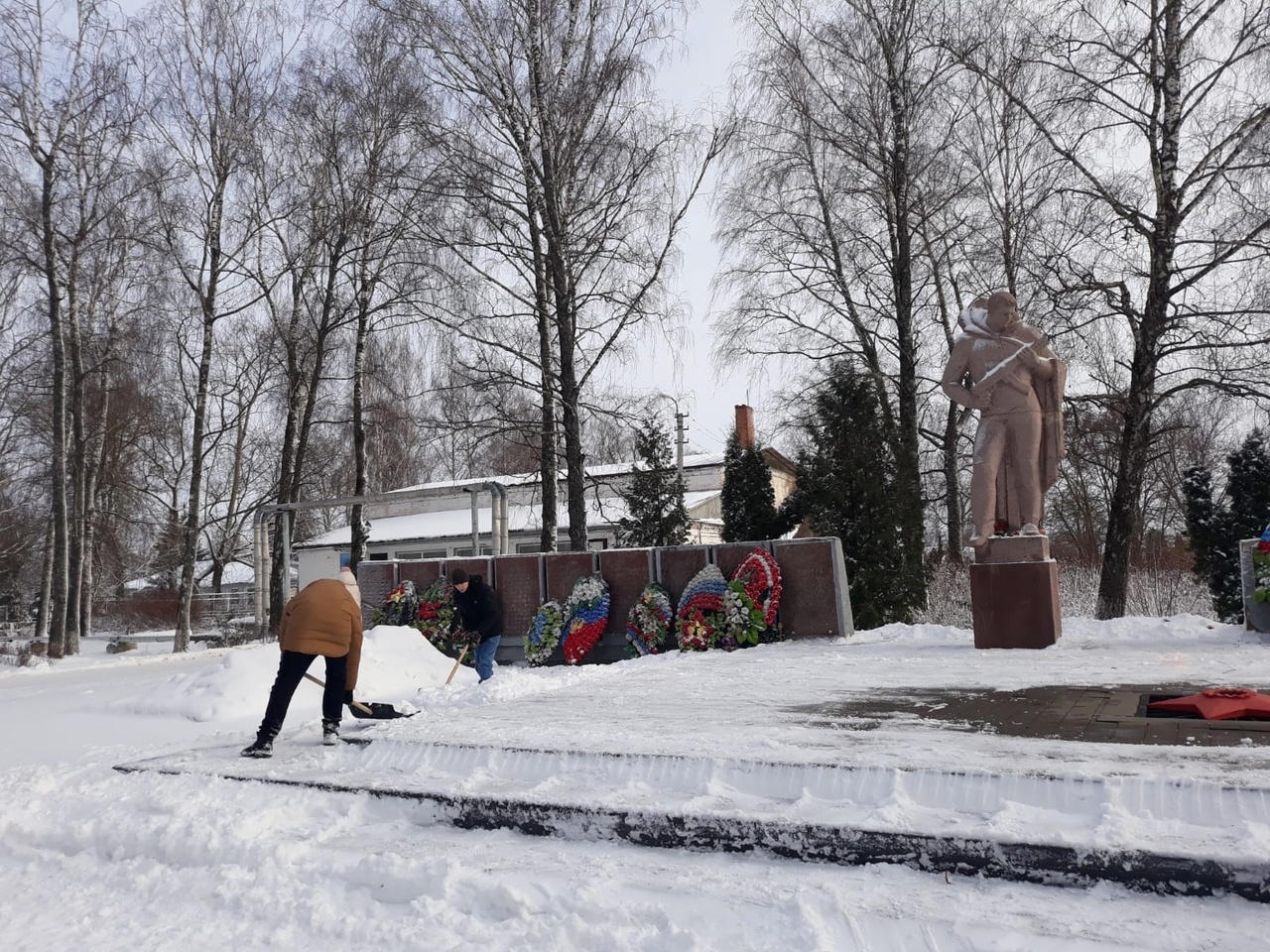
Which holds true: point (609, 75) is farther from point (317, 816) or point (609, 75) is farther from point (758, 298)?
point (317, 816)

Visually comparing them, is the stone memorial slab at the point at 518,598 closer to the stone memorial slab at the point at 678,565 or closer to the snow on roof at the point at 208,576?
the stone memorial slab at the point at 678,565

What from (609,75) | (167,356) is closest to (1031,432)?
(609,75)

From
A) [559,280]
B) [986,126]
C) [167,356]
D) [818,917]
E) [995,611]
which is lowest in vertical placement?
[818,917]

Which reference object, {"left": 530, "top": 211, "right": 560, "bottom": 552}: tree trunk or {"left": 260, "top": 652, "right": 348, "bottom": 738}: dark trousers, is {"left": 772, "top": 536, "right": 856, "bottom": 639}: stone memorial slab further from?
{"left": 260, "top": 652, "right": 348, "bottom": 738}: dark trousers

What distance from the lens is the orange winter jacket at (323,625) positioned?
6.72 metres

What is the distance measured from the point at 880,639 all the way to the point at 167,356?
2424 cm

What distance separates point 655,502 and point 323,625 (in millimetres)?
14492

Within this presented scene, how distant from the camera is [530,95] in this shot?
53.2 ft

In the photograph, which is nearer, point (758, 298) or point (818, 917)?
point (818, 917)

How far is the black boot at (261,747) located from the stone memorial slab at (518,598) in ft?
24.6

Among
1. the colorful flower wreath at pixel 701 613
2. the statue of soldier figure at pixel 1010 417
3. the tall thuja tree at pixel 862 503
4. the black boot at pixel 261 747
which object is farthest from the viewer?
the tall thuja tree at pixel 862 503

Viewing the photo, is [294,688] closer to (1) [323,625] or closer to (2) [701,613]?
(1) [323,625]

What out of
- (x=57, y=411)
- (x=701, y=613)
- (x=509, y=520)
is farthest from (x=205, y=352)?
(x=701, y=613)

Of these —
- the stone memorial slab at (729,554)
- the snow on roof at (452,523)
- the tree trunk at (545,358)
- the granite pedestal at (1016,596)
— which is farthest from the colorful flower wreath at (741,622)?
the snow on roof at (452,523)
